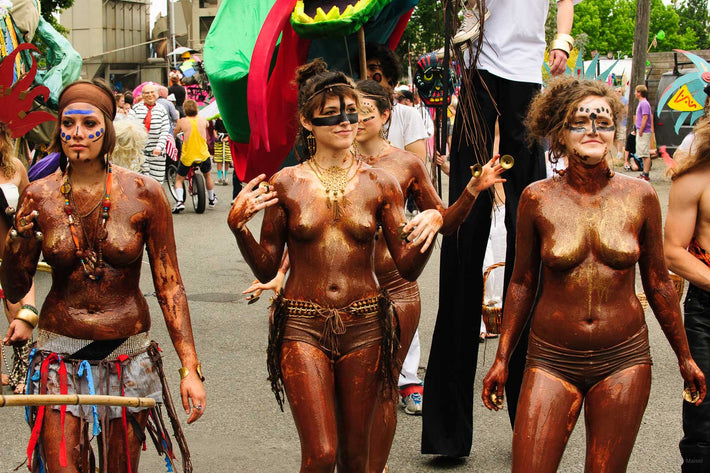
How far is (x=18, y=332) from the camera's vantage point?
3.70 meters

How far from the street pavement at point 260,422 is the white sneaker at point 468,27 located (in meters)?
2.35

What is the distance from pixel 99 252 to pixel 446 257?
2.22 meters

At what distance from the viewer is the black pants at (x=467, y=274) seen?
5145mm

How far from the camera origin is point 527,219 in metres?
3.88

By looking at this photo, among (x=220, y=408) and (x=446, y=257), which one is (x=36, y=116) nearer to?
(x=446, y=257)

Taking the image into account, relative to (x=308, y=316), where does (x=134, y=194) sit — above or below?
above

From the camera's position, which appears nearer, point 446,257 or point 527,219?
point 527,219

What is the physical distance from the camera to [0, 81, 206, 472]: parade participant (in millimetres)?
3566

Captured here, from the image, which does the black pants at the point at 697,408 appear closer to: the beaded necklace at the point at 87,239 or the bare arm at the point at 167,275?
the bare arm at the point at 167,275

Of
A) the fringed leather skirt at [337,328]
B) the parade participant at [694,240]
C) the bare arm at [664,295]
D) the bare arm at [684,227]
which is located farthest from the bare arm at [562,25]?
the fringed leather skirt at [337,328]

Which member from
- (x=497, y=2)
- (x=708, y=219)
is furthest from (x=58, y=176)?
(x=708, y=219)

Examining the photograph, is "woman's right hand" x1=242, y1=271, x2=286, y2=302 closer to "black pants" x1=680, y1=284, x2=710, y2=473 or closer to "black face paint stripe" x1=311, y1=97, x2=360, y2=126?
"black face paint stripe" x1=311, y1=97, x2=360, y2=126

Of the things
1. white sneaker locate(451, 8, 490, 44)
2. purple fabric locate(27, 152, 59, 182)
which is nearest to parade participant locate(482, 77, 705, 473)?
white sneaker locate(451, 8, 490, 44)

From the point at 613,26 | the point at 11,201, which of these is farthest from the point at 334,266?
the point at 613,26
